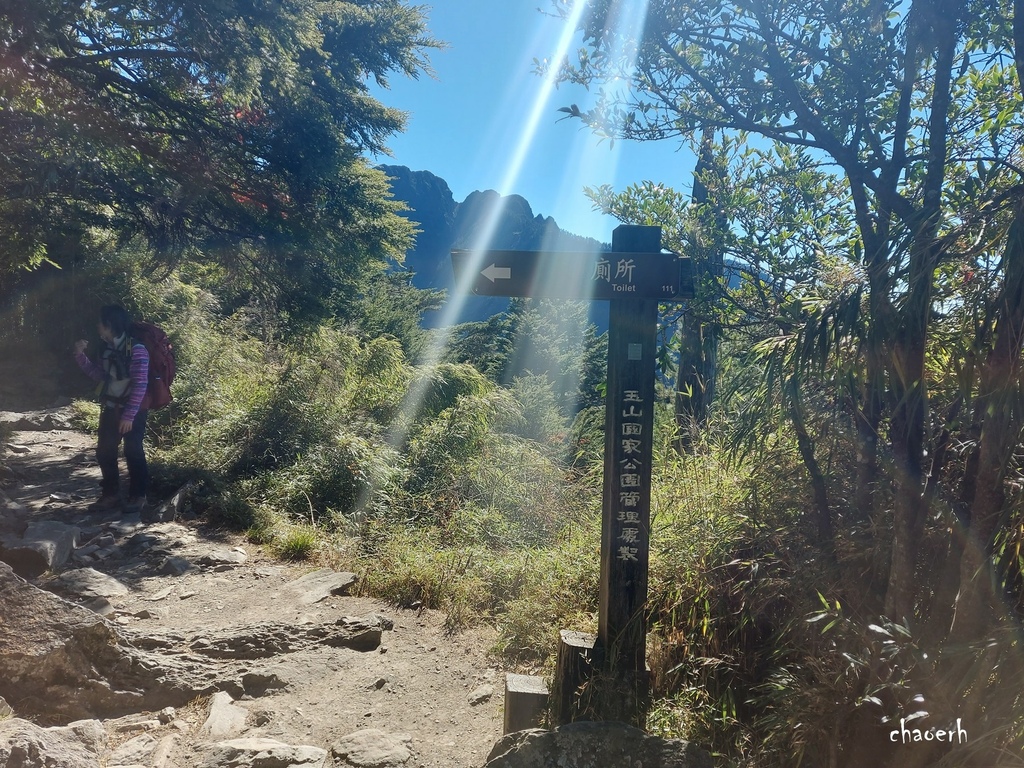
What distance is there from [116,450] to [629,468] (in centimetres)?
515

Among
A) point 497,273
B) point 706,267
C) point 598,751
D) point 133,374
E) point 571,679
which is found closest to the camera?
point 598,751

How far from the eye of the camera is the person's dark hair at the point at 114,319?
18.1 feet

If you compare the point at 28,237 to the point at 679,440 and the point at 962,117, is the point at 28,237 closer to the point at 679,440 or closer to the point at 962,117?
the point at 679,440

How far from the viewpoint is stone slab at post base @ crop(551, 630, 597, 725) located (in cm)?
284

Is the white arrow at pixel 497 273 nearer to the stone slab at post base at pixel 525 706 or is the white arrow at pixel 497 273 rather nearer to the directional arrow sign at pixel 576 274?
the directional arrow sign at pixel 576 274

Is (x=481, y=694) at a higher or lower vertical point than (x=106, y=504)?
lower

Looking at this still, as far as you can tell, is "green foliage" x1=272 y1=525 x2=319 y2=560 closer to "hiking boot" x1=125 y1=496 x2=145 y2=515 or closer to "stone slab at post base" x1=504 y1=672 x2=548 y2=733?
"hiking boot" x1=125 y1=496 x2=145 y2=515

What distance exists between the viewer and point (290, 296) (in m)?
9.15

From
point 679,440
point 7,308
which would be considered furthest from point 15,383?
point 679,440

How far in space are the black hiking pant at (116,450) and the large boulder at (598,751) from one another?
16.0ft

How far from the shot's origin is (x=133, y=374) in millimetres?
5547

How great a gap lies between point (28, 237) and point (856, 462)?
8010mm

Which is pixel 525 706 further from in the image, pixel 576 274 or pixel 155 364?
pixel 155 364

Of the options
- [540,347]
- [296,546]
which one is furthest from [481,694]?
[540,347]
